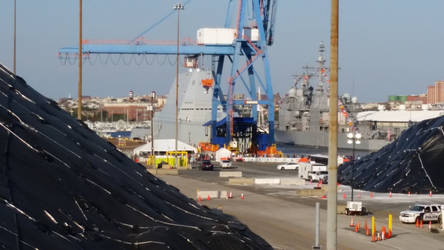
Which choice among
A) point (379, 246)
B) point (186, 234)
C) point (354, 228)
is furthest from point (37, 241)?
point (354, 228)

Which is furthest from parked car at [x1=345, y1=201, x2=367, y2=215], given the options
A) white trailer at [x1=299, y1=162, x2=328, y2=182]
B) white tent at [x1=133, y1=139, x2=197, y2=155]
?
white tent at [x1=133, y1=139, x2=197, y2=155]

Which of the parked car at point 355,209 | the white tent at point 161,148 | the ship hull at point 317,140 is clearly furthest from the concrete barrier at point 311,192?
the ship hull at point 317,140

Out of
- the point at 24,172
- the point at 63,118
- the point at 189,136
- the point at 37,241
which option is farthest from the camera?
the point at 189,136

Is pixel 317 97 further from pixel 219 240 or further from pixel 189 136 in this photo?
pixel 219 240

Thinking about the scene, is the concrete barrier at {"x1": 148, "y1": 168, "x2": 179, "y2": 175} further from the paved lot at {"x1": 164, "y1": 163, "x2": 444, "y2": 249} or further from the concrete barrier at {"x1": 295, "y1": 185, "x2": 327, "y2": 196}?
the concrete barrier at {"x1": 295, "y1": 185, "x2": 327, "y2": 196}

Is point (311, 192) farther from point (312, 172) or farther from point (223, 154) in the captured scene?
point (223, 154)

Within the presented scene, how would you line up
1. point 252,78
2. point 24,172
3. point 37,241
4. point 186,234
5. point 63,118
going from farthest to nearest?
point 252,78 → point 63,118 → point 186,234 → point 24,172 → point 37,241

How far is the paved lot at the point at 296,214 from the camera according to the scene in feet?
99.2

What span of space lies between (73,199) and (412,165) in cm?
3779

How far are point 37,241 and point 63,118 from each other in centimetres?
870

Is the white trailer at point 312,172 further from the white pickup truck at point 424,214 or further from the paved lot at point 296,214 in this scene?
the white pickup truck at point 424,214

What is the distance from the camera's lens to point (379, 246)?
29.5 metres

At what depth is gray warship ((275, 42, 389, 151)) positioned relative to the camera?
13275 cm

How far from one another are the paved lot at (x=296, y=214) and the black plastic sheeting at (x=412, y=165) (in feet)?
4.70
